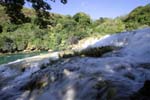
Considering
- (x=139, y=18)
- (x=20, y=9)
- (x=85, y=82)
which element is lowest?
(x=85, y=82)

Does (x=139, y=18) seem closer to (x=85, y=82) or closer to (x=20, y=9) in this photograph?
(x=20, y=9)

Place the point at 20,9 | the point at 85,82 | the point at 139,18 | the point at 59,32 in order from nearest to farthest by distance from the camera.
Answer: the point at 85,82 → the point at 20,9 → the point at 139,18 → the point at 59,32

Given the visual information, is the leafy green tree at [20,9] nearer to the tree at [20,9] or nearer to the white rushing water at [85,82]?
the tree at [20,9]

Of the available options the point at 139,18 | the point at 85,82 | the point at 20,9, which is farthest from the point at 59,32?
the point at 85,82

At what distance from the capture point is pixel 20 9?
11562mm

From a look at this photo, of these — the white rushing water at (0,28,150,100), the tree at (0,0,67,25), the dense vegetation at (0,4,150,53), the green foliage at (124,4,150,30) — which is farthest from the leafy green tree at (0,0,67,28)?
the dense vegetation at (0,4,150,53)

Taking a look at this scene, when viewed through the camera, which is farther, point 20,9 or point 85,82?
point 20,9

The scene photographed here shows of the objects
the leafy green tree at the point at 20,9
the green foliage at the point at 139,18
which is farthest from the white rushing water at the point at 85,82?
the green foliage at the point at 139,18

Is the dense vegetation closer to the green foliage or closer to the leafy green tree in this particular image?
the green foliage

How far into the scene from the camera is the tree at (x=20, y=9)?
1129 centimetres

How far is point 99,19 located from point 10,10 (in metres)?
111

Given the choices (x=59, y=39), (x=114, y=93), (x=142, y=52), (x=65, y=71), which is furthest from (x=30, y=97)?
(x=59, y=39)

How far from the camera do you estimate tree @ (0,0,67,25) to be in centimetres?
1129

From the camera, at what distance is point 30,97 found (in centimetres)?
764
